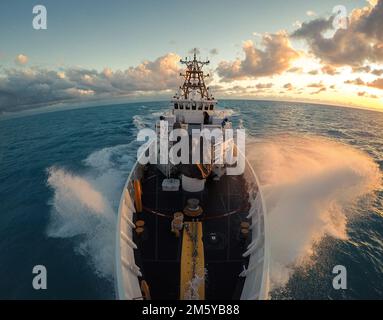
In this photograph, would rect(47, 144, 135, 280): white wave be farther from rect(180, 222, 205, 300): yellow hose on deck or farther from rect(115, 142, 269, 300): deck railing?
rect(180, 222, 205, 300): yellow hose on deck

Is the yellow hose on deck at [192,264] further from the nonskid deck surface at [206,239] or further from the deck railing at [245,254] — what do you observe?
the deck railing at [245,254]

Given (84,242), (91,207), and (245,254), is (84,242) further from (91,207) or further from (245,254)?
(245,254)

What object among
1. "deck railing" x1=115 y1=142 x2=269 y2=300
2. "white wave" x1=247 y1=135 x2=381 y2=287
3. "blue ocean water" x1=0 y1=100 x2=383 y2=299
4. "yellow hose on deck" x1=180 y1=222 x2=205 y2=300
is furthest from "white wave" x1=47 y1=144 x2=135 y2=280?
"white wave" x1=247 y1=135 x2=381 y2=287

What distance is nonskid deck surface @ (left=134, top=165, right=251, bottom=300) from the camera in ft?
25.6

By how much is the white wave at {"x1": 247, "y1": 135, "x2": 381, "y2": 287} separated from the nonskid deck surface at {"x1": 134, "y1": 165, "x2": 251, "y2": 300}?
12.7 ft

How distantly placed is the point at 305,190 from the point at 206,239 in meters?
13.5

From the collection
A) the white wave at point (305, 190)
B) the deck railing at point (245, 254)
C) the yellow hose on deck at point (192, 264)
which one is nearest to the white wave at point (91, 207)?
the deck railing at point (245, 254)

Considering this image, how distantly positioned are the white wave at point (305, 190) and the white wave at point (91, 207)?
9.74 metres

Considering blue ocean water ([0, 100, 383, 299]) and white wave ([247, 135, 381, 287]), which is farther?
white wave ([247, 135, 381, 287])

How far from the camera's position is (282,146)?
33.7 m

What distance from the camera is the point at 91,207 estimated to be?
1722cm

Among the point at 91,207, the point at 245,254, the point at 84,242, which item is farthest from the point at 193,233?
the point at 91,207

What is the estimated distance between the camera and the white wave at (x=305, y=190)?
13135 millimetres
